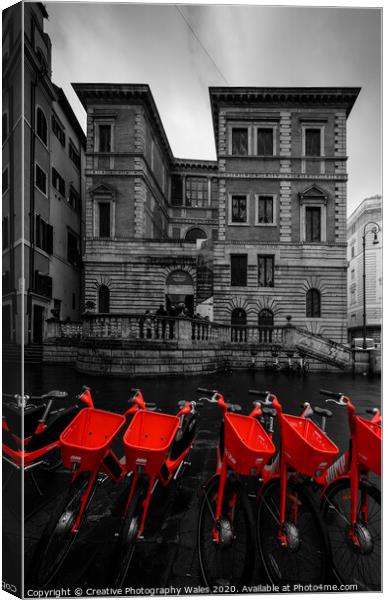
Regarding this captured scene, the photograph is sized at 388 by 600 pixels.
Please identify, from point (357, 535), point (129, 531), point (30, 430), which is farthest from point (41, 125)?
point (357, 535)

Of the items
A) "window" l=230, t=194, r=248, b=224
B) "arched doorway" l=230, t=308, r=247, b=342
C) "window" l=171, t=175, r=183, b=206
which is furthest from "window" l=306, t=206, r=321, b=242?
"window" l=171, t=175, r=183, b=206

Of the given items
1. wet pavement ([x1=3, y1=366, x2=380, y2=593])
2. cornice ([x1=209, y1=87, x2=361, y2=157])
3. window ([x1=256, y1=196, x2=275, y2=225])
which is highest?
cornice ([x1=209, y1=87, x2=361, y2=157])

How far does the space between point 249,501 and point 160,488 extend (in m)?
1.30

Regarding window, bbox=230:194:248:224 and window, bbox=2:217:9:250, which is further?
window, bbox=230:194:248:224

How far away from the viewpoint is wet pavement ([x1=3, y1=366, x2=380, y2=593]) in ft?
9.27

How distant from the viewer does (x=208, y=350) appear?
5.55 metres

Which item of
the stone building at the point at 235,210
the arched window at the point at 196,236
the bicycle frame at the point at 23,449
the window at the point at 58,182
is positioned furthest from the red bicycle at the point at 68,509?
the window at the point at 58,182

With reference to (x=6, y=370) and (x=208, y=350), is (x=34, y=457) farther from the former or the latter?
(x=208, y=350)

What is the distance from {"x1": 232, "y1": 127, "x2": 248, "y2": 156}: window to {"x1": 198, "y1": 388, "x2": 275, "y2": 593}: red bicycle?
3053mm

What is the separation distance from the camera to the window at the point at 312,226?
4316 mm

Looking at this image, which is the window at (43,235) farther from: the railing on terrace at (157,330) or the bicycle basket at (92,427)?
the bicycle basket at (92,427)

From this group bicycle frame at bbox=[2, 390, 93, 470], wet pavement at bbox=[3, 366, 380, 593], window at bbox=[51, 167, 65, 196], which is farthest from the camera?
window at bbox=[51, 167, 65, 196]

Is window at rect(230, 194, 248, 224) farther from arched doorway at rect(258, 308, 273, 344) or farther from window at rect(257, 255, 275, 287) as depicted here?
arched doorway at rect(258, 308, 273, 344)

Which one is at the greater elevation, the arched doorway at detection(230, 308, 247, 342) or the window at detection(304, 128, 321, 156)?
the window at detection(304, 128, 321, 156)
